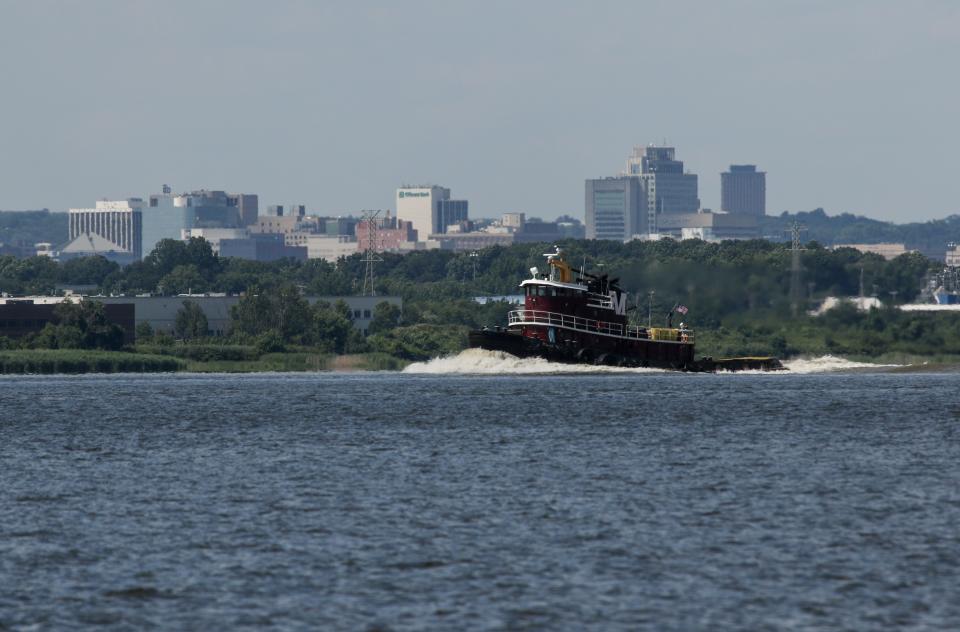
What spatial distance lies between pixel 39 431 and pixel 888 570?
57.1m

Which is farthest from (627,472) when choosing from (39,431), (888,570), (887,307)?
(887,307)

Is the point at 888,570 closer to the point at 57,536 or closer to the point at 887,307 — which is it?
the point at 57,536

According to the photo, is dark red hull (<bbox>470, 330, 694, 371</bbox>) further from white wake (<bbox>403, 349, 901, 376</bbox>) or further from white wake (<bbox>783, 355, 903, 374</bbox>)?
white wake (<bbox>783, 355, 903, 374</bbox>)

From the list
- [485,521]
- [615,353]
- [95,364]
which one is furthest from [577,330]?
[485,521]

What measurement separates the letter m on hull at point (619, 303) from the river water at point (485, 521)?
54.1m

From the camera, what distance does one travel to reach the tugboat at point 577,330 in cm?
15600

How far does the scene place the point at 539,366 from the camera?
156625 mm

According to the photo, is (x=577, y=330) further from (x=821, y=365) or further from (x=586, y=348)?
(x=821, y=365)

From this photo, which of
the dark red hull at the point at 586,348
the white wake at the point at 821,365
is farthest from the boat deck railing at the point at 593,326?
the white wake at the point at 821,365

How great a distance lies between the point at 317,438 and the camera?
286ft

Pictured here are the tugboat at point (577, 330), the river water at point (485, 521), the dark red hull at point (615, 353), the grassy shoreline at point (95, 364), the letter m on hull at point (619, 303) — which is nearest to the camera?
the river water at point (485, 521)

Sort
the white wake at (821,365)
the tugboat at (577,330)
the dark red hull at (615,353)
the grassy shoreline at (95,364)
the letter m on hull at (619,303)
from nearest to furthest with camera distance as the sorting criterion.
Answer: the tugboat at (577,330), the dark red hull at (615,353), the letter m on hull at (619,303), the white wake at (821,365), the grassy shoreline at (95,364)

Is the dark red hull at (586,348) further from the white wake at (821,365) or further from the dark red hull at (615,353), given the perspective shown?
the white wake at (821,365)

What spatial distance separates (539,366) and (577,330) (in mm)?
4325
